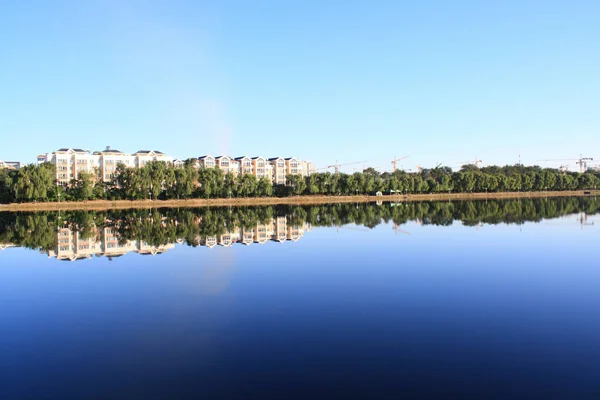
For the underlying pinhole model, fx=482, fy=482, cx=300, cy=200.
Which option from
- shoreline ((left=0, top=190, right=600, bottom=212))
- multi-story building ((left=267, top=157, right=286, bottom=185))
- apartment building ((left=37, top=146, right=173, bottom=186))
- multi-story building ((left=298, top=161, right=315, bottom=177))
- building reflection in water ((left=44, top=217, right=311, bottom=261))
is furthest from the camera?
multi-story building ((left=298, top=161, right=315, bottom=177))

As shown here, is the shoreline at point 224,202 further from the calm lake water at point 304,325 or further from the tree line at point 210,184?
the calm lake water at point 304,325

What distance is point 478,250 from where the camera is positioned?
14.0 meters

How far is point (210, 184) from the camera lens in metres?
51.1

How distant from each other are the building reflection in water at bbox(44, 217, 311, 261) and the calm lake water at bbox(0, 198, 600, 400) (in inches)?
41.3

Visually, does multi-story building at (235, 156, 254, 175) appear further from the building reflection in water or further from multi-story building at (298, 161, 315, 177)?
the building reflection in water

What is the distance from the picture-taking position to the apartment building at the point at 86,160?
6281 centimetres

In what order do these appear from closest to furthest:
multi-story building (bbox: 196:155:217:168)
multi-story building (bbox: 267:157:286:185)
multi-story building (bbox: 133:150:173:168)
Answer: multi-story building (bbox: 133:150:173:168), multi-story building (bbox: 196:155:217:168), multi-story building (bbox: 267:157:286:185)

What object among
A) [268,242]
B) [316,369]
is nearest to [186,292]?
[316,369]

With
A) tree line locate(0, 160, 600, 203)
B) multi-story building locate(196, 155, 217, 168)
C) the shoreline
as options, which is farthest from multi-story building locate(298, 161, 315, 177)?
the shoreline

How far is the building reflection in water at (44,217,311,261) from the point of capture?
1489 cm

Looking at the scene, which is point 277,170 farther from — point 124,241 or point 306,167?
point 124,241

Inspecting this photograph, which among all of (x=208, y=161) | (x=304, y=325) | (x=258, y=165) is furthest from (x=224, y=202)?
(x=304, y=325)

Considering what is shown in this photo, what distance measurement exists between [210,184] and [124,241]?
33789 millimetres

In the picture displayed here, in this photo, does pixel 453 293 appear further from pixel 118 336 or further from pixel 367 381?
pixel 118 336
